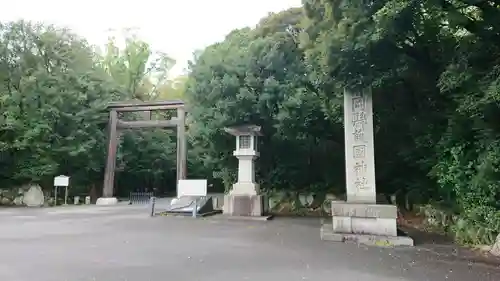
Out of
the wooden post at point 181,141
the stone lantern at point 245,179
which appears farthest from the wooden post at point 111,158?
the stone lantern at point 245,179

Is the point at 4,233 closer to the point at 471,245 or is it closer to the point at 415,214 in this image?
the point at 471,245

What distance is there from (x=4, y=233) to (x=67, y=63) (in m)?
16.3

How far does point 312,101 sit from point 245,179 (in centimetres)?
372

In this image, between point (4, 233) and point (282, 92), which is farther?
point (282, 92)

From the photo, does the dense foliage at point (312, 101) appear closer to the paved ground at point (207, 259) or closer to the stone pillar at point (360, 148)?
the stone pillar at point (360, 148)

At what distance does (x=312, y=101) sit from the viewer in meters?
12.0

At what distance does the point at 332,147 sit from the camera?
1435 cm

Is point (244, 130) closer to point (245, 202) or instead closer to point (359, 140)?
point (245, 202)

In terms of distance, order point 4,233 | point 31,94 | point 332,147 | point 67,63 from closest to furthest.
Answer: point 4,233 < point 332,147 < point 31,94 < point 67,63

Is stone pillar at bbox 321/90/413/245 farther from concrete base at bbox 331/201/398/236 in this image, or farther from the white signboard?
the white signboard

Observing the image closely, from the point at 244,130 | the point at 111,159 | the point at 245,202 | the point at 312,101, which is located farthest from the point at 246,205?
the point at 111,159

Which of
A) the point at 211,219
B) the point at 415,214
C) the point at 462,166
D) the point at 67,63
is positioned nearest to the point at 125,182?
the point at 67,63

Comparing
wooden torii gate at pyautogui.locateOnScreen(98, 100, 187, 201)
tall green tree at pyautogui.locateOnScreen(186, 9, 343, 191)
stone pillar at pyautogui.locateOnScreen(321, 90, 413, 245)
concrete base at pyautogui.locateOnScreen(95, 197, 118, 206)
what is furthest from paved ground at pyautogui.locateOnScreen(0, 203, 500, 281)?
wooden torii gate at pyautogui.locateOnScreen(98, 100, 187, 201)

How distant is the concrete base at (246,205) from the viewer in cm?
1281
